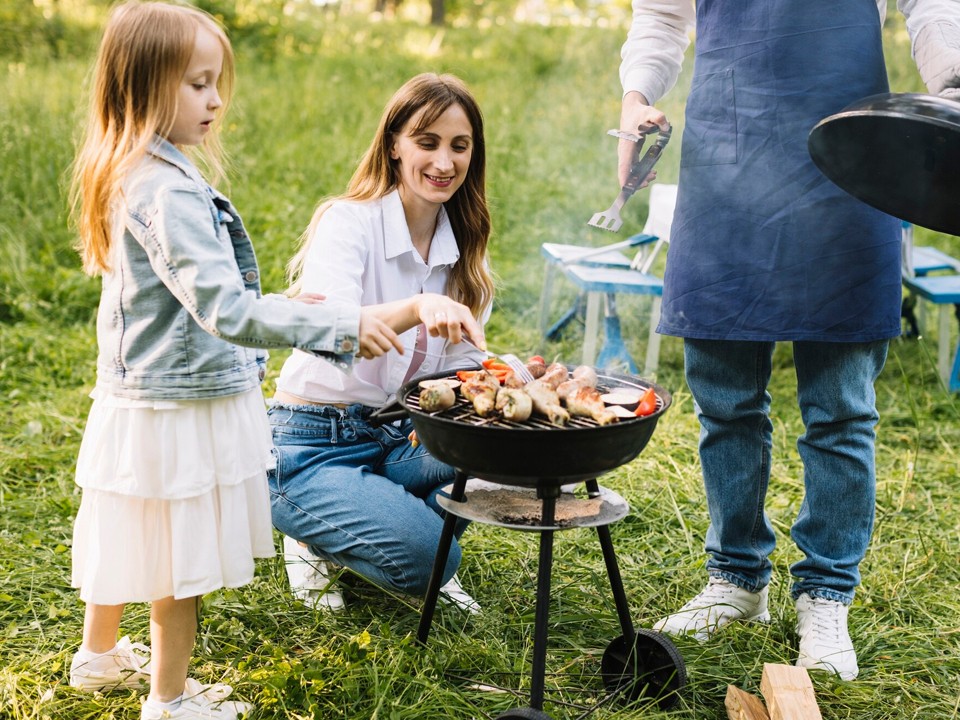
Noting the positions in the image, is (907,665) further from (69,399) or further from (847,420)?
(69,399)

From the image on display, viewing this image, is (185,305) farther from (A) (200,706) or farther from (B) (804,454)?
(B) (804,454)

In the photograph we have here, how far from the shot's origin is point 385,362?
2.93 m

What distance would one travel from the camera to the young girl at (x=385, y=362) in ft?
8.89

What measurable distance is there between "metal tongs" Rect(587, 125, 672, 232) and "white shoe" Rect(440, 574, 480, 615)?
1.26 m

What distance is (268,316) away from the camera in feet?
6.59

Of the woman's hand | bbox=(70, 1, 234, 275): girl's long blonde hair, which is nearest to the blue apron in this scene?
the woman's hand

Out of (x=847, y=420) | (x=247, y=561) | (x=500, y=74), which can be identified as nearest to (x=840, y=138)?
(x=847, y=420)

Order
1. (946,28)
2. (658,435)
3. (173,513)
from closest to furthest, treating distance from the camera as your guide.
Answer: (173,513)
(946,28)
(658,435)

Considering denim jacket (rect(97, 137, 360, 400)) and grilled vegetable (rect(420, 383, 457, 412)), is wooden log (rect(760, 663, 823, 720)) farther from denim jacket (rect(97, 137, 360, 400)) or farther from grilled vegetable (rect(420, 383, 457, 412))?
denim jacket (rect(97, 137, 360, 400))

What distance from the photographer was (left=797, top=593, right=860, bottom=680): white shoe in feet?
8.60

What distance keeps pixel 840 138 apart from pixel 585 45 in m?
10.7

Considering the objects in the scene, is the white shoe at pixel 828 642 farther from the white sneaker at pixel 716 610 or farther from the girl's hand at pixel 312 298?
the girl's hand at pixel 312 298

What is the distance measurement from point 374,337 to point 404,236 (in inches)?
35.4

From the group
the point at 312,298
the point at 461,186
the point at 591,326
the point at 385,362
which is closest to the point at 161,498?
the point at 312,298
